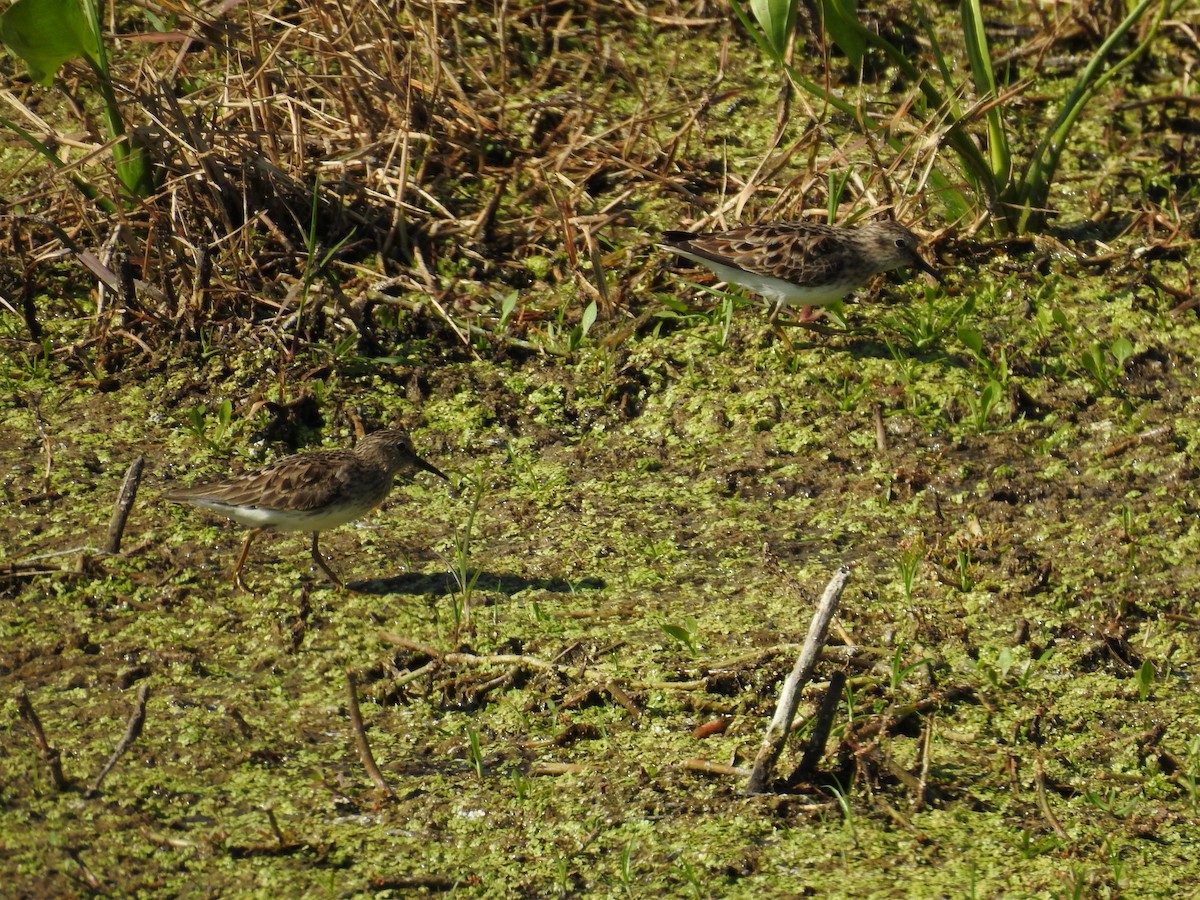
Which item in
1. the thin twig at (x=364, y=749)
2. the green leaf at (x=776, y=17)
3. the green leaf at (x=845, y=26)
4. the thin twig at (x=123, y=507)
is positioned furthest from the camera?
the green leaf at (x=845, y=26)

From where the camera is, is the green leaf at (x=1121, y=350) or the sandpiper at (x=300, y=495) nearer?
the sandpiper at (x=300, y=495)

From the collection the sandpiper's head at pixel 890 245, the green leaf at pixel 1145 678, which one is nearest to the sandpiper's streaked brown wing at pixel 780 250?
the sandpiper's head at pixel 890 245

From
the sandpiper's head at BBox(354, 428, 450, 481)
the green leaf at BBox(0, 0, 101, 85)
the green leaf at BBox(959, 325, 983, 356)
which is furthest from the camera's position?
the green leaf at BBox(959, 325, 983, 356)

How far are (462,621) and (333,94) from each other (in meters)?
3.83

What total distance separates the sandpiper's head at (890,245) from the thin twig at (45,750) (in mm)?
4694

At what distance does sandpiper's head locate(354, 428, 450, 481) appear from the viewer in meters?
6.47

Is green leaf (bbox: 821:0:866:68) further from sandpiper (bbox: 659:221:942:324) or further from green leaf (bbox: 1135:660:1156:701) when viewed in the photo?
green leaf (bbox: 1135:660:1156:701)

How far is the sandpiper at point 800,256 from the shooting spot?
756 centimetres

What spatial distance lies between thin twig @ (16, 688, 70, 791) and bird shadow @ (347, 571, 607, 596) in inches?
59.8

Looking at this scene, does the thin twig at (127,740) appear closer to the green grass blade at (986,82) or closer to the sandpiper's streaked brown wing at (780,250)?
the sandpiper's streaked brown wing at (780,250)

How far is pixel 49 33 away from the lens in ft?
22.4

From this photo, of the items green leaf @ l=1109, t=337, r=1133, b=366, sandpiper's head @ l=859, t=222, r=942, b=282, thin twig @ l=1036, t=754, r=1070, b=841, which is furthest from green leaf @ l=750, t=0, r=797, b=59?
thin twig @ l=1036, t=754, r=1070, b=841

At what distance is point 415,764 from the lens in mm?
5148

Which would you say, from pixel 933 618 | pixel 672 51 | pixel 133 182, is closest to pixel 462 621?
pixel 933 618
